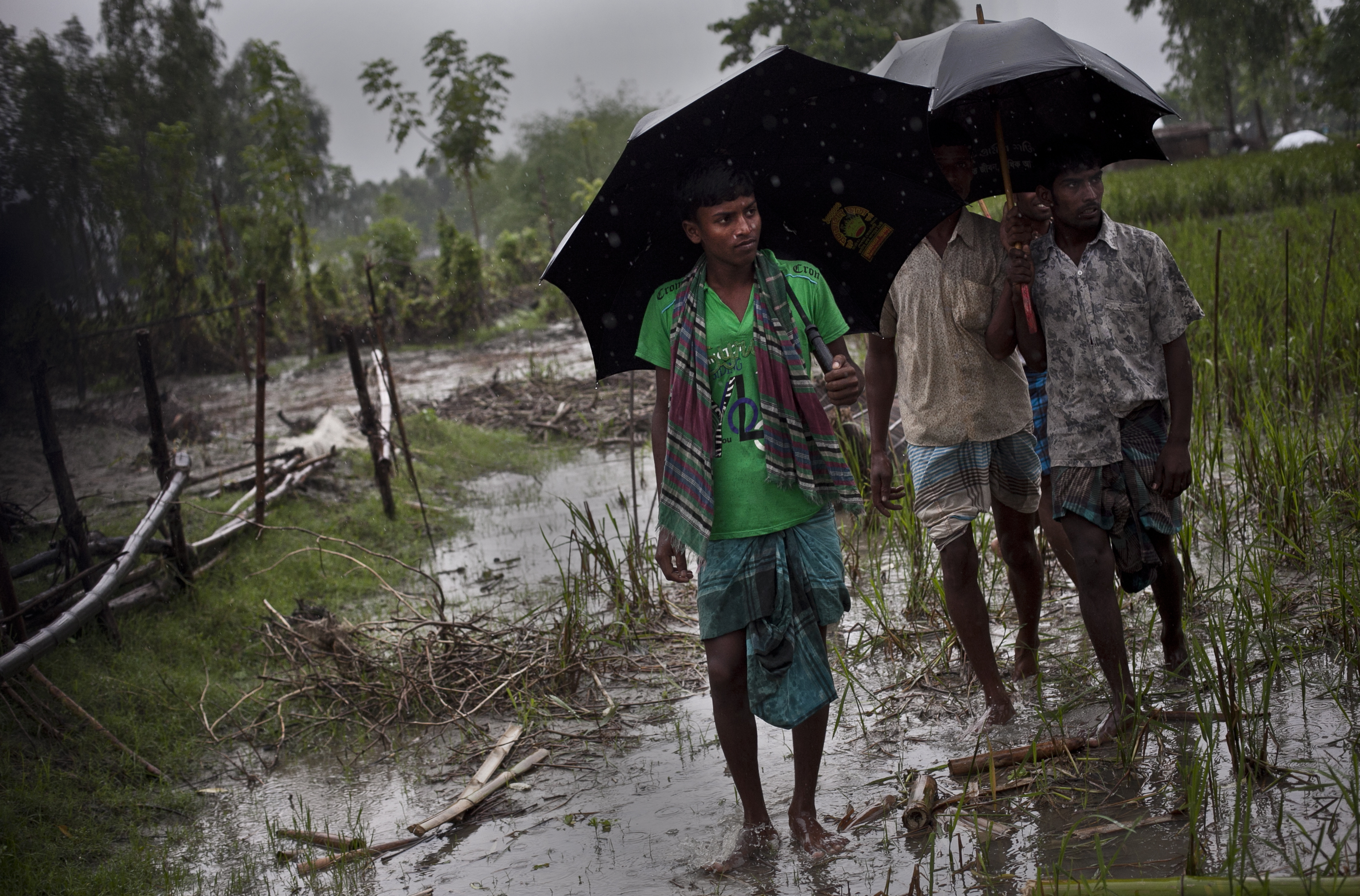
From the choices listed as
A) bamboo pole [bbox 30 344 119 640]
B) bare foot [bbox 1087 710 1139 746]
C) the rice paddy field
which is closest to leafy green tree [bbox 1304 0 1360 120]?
the rice paddy field

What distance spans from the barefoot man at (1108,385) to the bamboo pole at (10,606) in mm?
3689

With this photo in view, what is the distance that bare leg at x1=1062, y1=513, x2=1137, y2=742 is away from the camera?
274cm

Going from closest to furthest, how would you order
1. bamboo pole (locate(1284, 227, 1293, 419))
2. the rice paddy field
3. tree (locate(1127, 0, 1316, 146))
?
the rice paddy field
bamboo pole (locate(1284, 227, 1293, 419))
tree (locate(1127, 0, 1316, 146))

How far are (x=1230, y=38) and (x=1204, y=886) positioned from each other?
3640 centimetres

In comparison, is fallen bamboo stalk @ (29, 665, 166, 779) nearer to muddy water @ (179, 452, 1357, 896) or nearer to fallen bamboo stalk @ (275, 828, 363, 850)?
muddy water @ (179, 452, 1357, 896)

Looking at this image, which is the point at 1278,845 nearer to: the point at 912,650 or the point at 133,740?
the point at 912,650

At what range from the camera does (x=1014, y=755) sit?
8.85ft

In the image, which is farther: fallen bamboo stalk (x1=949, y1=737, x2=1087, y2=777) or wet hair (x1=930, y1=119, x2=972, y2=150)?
wet hair (x1=930, y1=119, x2=972, y2=150)

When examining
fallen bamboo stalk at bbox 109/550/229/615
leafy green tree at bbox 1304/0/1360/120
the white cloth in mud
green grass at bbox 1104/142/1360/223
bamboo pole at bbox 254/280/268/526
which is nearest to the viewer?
fallen bamboo stalk at bbox 109/550/229/615

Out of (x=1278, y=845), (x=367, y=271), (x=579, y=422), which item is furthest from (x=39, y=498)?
(x=579, y=422)

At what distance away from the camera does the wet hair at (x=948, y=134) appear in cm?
302

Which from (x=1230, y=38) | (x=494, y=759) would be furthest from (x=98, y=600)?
(x=1230, y=38)

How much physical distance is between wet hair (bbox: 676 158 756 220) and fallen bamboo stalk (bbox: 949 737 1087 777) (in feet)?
5.15

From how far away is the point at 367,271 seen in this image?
216 inches
